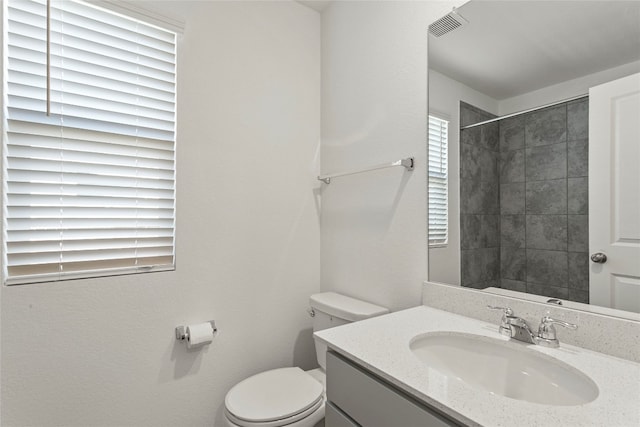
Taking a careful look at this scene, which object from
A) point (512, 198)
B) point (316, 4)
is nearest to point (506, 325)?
point (512, 198)

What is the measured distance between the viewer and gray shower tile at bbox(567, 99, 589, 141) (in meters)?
0.88

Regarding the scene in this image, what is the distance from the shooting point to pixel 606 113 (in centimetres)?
84

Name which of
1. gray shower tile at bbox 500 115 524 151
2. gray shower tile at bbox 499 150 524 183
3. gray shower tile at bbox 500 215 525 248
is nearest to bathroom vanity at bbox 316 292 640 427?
gray shower tile at bbox 500 215 525 248

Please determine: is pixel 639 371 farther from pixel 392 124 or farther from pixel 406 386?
pixel 392 124

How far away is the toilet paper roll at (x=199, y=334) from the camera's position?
1401 millimetres

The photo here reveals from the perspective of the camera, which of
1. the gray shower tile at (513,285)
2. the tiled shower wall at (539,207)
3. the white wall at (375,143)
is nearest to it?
the tiled shower wall at (539,207)

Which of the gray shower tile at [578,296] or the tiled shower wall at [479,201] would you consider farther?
the tiled shower wall at [479,201]

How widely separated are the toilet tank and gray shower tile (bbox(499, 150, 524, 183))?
2.48ft

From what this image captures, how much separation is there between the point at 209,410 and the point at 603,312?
1648 millimetres

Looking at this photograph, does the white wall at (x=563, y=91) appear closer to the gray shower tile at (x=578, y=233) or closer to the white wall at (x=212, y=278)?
the gray shower tile at (x=578, y=233)

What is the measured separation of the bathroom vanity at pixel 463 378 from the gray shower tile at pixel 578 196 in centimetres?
39

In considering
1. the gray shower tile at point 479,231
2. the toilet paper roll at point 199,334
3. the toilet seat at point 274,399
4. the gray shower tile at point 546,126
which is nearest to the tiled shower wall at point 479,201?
the gray shower tile at point 479,231

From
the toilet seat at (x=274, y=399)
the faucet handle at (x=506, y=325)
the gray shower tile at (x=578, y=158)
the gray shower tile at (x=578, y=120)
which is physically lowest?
the toilet seat at (x=274, y=399)

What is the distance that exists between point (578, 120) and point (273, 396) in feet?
4.90
